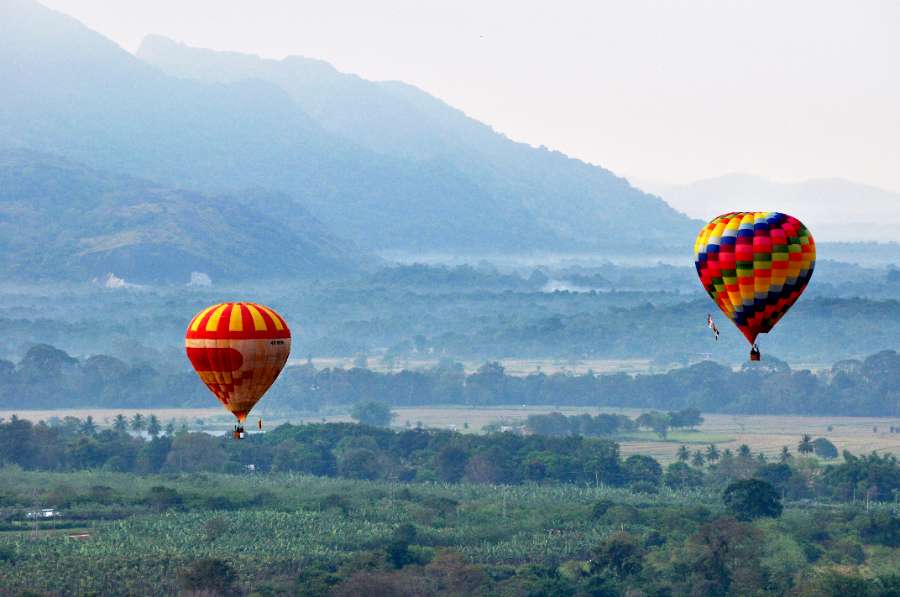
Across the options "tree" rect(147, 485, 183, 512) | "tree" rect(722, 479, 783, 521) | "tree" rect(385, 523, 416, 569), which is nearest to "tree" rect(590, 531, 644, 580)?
"tree" rect(385, 523, 416, 569)

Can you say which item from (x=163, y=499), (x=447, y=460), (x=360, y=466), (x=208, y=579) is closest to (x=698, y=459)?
(x=447, y=460)

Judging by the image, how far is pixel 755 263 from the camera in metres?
89.4

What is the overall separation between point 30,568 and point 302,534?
21910mm

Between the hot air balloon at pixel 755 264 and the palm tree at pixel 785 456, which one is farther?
the palm tree at pixel 785 456

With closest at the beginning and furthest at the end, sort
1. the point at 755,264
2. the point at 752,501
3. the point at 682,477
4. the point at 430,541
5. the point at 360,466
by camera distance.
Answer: the point at 755,264, the point at 430,541, the point at 752,501, the point at 682,477, the point at 360,466

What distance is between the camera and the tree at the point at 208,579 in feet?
326

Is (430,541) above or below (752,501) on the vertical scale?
below

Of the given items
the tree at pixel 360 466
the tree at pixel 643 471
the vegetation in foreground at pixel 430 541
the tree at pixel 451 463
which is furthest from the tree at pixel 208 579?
the tree at pixel 360 466

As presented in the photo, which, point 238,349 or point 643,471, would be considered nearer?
point 238,349

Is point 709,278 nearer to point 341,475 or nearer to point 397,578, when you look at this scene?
point 397,578

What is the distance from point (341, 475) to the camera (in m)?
166

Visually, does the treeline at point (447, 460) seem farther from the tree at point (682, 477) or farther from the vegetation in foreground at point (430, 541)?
the vegetation in foreground at point (430, 541)

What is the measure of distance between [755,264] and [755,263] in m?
0.05

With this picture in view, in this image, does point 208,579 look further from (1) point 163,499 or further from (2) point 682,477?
(2) point 682,477
